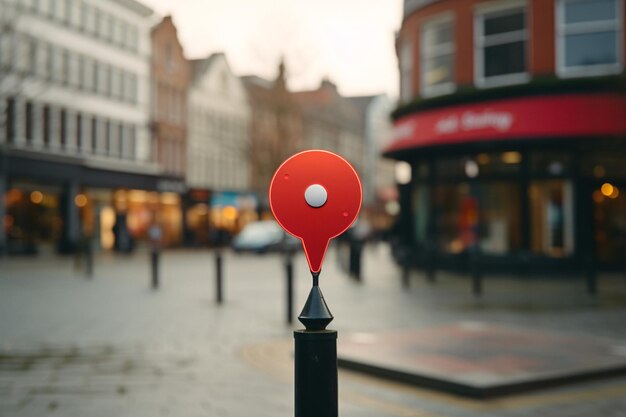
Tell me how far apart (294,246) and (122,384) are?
115 ft

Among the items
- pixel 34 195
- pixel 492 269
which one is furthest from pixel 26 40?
pixel 492 269

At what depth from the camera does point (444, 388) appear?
678 cm

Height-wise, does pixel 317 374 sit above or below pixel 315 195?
below

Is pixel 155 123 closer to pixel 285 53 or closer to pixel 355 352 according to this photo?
pixel 285 53

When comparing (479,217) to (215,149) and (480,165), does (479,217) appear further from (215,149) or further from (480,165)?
(215,149)

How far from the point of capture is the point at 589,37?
21203 mm

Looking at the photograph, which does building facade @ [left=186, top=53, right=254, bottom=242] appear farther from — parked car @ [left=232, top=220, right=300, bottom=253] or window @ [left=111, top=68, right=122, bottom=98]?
parked car @ [left=232, top=220, right=300, bottom=253]

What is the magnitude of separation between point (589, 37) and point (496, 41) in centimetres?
262

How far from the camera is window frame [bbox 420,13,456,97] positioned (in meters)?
23.7

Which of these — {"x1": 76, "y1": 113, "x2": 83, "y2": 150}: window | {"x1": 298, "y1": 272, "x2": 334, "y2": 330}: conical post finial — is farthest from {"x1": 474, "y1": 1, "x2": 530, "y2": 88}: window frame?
{"x1": 76, "y1": 113, "x2": 83, "y2": 150}: window

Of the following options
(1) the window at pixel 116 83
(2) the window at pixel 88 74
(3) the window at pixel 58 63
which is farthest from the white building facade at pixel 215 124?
(3) the window at pixel 58 63

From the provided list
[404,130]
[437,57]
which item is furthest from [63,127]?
[437,57]

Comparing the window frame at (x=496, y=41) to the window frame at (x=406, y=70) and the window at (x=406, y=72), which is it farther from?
the window at (x=406, y=72)

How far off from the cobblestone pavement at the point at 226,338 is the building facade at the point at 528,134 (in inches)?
71.3
